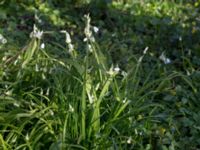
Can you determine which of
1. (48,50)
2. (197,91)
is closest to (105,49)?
(48,50)

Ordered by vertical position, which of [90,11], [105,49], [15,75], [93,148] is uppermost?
[90,11]

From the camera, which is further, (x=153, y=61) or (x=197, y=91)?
(x=153, y=61)

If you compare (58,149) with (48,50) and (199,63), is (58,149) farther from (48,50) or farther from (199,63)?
(199,63)

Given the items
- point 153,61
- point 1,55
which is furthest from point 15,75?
point 153,61

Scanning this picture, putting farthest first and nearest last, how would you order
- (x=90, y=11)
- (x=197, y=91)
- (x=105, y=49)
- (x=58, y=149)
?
1. (x=90, y=11)
2. (x=105, y=49)
3. (x=197, y=91)
4. (x=58, y=149)

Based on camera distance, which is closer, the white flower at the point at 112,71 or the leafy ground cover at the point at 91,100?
the leafy ground cover at the point at 91,100

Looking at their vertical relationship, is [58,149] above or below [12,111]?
below

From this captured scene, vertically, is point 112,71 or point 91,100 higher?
point 112,71

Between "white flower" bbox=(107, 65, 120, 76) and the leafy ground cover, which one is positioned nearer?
the leafy ground cover

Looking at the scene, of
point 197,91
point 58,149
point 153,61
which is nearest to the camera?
point 58,149
